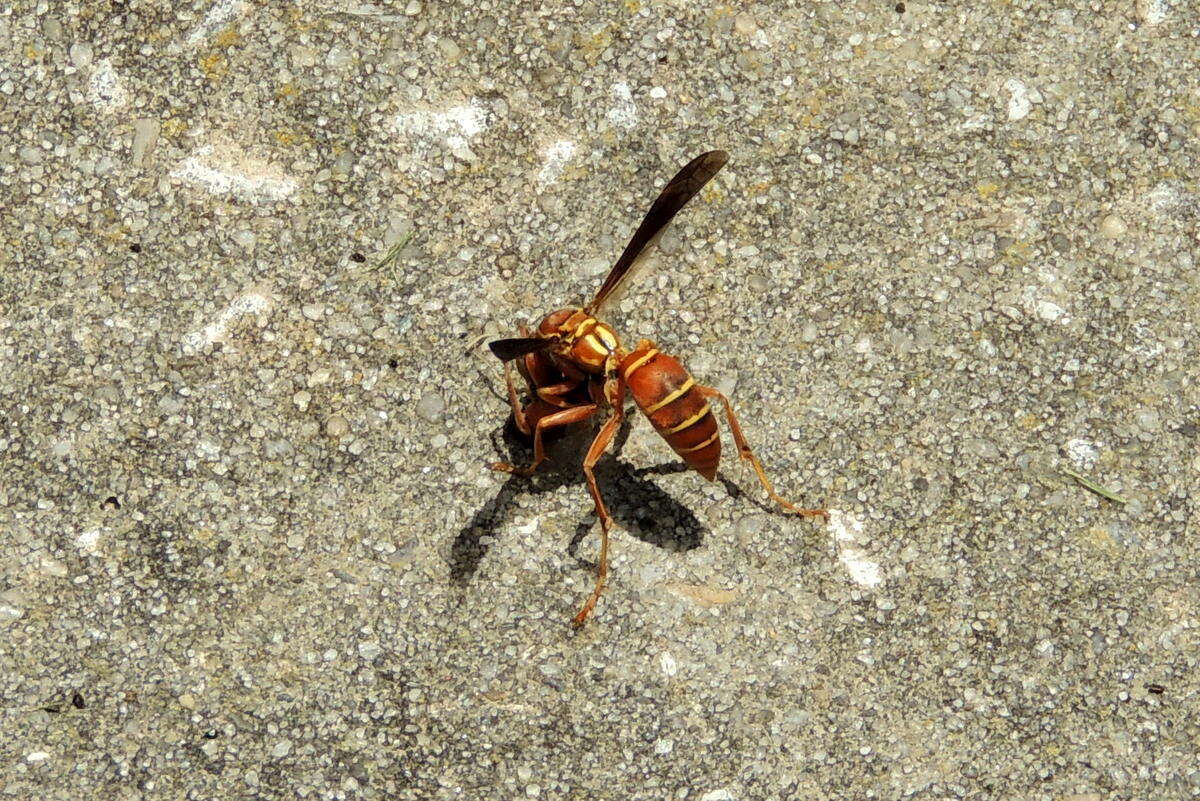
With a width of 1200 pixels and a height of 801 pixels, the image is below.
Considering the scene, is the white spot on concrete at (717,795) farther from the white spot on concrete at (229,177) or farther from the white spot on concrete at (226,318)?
the white spot on concrete at (229,177)

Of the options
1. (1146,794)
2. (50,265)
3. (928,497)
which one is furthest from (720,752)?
(50,265)

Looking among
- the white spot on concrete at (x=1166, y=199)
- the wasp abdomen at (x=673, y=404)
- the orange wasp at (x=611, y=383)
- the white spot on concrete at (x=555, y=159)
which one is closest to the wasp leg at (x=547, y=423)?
the orange wasp at (x=611, y=383)

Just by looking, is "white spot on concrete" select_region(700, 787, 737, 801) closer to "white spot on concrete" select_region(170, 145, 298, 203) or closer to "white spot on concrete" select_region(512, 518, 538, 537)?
"white spot on concrete" select_region(512, 518, 538, 537)

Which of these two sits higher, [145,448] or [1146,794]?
[145,448]

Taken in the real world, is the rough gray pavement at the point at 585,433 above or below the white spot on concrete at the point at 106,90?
below

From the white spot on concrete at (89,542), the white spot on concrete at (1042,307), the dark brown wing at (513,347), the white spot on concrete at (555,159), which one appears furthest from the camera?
the white spot on concrete at (555,159)

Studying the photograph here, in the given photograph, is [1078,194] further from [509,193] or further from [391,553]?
[391,553]

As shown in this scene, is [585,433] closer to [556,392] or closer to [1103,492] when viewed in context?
[556,392]
